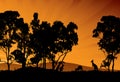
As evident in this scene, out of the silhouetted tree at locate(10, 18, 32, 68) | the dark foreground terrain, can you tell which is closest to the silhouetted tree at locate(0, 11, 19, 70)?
the silhouetted tree at locate(10, 18, 32, 68)

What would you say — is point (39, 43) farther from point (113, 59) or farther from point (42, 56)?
point (113, 59)

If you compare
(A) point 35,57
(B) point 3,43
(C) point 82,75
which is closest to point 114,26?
(A) point 35,57

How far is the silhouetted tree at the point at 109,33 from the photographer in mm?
95188

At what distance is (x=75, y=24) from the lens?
92375 millimetres

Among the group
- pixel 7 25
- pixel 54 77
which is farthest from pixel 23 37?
pixel 54 77

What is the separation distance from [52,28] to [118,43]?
59.8 feet

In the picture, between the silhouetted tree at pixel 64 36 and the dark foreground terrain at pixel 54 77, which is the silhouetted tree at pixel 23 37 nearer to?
the silhouetted tree at pixel 64 36

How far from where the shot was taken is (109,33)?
3775 inches

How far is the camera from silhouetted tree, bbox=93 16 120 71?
95188mm

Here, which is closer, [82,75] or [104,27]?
[82,75]

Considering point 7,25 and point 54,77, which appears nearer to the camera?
point 54,77

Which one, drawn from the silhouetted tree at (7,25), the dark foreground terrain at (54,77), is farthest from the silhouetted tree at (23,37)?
the dark foreground terrain at (54,77)

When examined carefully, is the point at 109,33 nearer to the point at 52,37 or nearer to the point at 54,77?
the point at 52,37

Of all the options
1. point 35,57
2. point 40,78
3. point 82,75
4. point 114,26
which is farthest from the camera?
point 114,26
